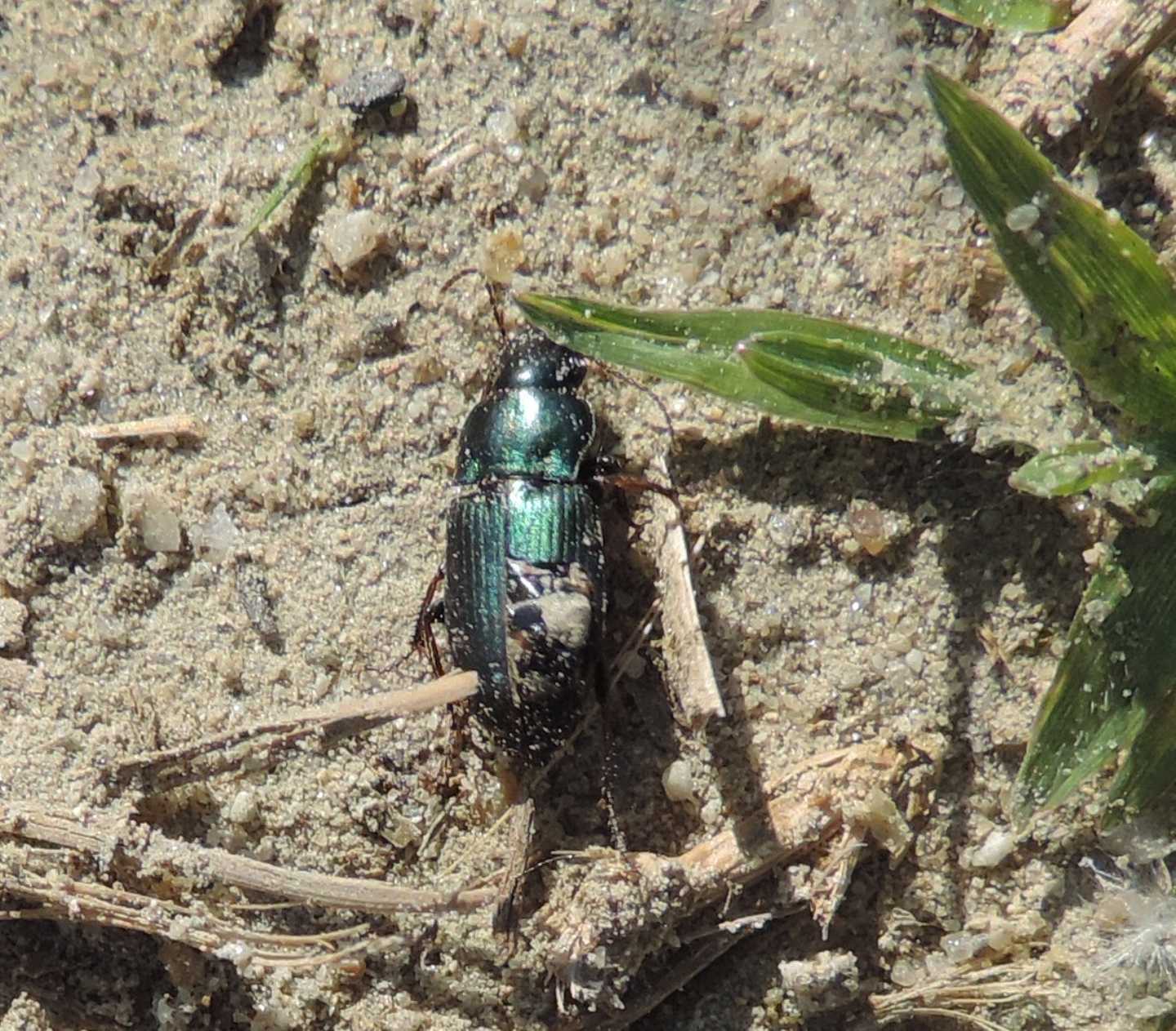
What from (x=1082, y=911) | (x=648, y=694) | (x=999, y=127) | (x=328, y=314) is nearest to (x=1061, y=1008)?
(x=1082, y=911)

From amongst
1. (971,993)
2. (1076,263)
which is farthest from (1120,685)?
(1076,263)

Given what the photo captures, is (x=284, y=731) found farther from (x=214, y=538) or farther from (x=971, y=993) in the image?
(x=971, y=993)

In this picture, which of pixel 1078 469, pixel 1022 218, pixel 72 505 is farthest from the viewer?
pixel 72 505

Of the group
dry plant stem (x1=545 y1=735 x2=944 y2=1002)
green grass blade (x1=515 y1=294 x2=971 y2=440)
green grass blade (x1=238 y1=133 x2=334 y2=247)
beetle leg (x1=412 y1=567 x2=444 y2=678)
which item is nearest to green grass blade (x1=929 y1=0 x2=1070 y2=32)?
green grass blade (x1=515 y1=294 x2=971 y2=440)

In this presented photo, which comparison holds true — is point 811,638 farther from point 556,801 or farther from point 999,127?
point 999,127

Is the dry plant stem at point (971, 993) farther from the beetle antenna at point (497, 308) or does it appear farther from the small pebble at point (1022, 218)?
the beetle antenna at point (497, 308)
